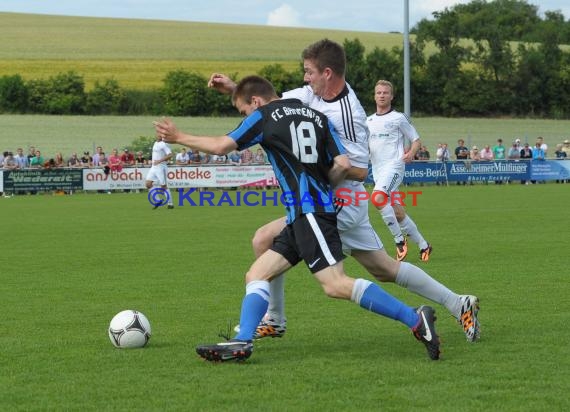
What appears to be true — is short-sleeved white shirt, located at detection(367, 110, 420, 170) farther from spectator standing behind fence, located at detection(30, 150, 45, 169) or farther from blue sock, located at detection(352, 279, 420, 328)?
spectator standing behind fence, located at detection(30, 150, 45, 169)

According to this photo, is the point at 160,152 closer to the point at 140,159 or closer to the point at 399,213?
the point at 140,159

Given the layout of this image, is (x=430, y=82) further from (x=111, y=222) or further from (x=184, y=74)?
(x=111, y=222)

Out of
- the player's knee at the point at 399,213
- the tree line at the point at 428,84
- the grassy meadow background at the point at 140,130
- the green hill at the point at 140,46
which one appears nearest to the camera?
the player's knee at the point at 399,213

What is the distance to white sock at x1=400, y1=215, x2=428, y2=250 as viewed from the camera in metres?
13.7

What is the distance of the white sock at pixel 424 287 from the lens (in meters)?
7.55

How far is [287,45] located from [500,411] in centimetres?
8003

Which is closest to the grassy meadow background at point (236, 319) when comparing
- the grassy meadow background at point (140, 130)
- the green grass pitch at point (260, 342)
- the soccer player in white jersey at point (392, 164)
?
the green grass pitch at point (260, 342)

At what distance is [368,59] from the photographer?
6862 centimetres

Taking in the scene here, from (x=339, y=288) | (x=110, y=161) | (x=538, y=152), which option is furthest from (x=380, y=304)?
(x=538, y=152)

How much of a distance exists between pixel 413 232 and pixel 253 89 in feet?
23.3

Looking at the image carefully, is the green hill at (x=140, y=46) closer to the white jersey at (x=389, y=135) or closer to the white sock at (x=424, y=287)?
the white jersey at (x=389, y=135)

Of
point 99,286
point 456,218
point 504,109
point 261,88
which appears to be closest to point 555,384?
point 261,88

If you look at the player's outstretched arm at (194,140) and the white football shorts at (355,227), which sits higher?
the player's outstretched arm at (194,140)

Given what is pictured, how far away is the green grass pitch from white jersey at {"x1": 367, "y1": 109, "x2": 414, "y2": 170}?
4.73 ft
